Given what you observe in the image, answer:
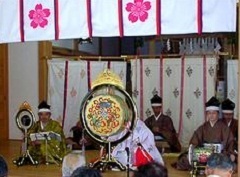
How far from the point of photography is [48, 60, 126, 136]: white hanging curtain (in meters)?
8.46

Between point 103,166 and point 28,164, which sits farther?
point 28,164

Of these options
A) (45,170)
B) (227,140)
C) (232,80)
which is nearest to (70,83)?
(45,170)

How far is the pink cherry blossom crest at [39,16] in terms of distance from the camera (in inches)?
179

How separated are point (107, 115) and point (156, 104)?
8.76 ft

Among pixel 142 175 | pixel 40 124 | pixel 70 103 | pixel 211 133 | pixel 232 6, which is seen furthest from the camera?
pixel 70 103

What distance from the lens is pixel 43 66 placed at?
8992 mm

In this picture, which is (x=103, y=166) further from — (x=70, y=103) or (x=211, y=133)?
(x=70, y=103)

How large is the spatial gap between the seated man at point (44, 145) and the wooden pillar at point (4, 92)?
225cm

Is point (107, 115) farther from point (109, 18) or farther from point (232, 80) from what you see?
point (232, 80)

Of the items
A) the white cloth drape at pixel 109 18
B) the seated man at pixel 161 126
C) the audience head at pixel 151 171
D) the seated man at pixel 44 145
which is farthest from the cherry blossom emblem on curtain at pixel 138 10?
the seated man at pixel 161 126

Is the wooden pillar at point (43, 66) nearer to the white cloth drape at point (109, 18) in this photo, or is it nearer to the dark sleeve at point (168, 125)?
the dark sleeve at point (168, 125)

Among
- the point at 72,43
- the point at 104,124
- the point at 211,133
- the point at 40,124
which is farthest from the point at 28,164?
the point at 72,43

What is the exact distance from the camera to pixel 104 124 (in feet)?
17.8

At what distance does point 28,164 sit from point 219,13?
12.7ft
